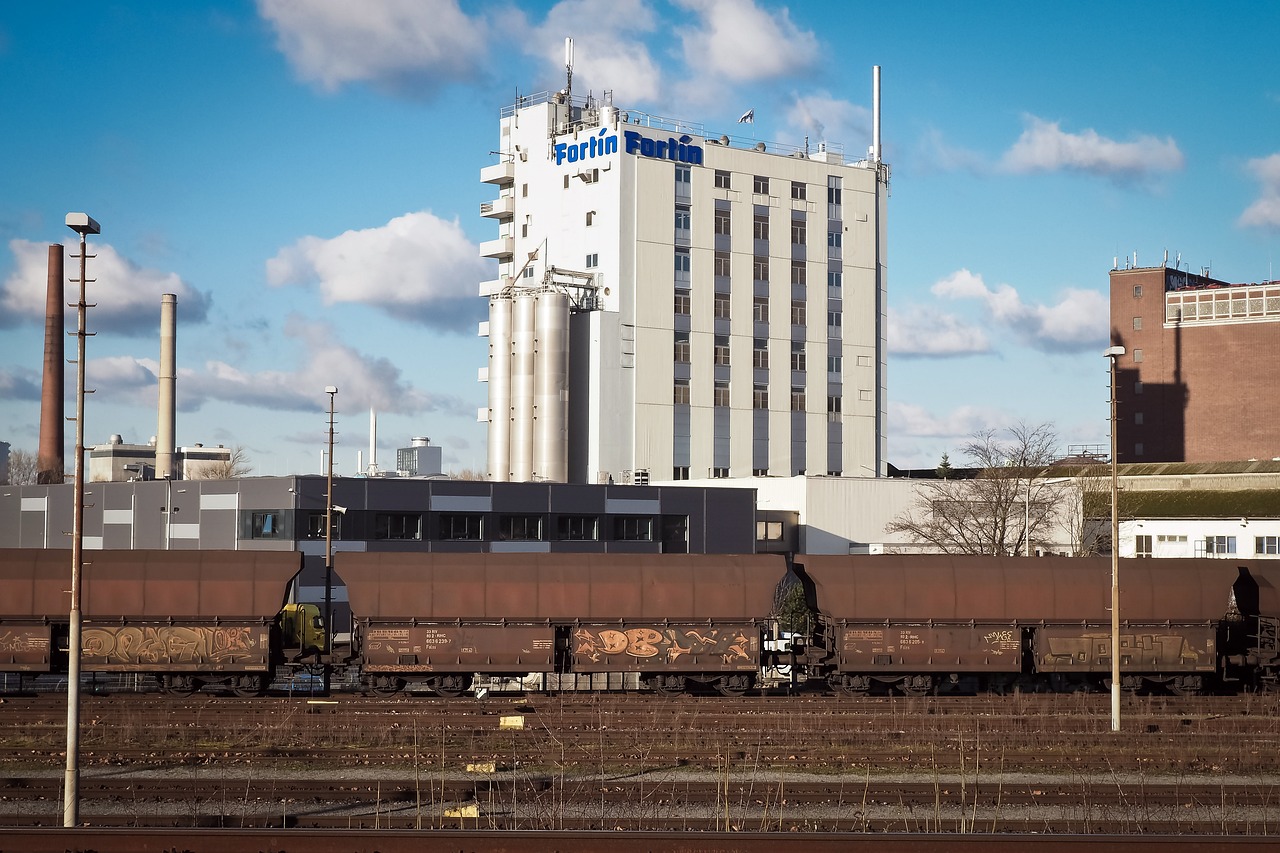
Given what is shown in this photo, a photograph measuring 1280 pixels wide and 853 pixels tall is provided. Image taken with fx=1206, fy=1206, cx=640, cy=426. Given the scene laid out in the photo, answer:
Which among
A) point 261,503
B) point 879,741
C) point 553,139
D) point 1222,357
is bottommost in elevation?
point 879,741

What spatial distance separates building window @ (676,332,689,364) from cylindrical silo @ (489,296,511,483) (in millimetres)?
12481

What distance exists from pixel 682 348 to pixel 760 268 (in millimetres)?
9394

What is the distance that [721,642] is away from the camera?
107ft

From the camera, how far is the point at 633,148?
3435 inches

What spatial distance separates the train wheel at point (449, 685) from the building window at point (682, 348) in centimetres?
5801

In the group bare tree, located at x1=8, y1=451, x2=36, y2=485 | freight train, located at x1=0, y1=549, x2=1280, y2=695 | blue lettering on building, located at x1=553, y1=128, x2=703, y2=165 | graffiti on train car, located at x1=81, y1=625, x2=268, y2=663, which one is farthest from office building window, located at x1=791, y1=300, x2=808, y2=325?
bare tree, located at x1=8, y1=451, x2=36, y2=485

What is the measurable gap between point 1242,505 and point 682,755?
63217 millimetres

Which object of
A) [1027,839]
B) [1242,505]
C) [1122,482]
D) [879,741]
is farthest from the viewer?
[1122,482]

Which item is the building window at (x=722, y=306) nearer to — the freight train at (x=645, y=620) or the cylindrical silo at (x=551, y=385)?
the cylindrical silo at (x=551, y=385)

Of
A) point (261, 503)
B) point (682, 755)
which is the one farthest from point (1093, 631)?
point (261, 503)

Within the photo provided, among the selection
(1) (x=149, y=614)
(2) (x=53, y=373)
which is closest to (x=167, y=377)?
(2) (x=53, y=373)

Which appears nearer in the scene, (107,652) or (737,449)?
(107,652)

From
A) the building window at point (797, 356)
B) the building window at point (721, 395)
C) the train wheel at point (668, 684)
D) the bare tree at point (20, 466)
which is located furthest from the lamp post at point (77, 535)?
the bare tree at point (20, 466)

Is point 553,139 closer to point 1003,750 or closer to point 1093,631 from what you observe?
point 1093,631
